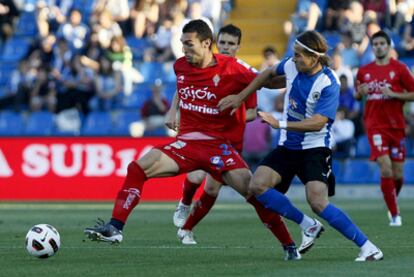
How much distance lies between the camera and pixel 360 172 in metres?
22.3

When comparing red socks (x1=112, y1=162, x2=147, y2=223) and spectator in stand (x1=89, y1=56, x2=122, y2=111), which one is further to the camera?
spectator in stand (x1=89, y1=56, x2=122, y2=111)

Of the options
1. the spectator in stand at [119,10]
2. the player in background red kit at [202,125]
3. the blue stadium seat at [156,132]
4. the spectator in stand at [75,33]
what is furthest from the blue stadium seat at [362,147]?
the player in background red kit at [202,125]

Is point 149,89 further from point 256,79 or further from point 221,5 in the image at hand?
point 256,79

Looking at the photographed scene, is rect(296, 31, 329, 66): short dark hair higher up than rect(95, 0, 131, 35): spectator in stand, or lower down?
higher up

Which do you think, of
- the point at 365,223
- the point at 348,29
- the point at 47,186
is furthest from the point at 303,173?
the point at 348,29

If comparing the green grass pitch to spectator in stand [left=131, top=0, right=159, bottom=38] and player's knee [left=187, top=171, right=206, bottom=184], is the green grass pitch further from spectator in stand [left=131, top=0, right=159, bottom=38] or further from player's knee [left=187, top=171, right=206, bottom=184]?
spectator in stand [left=131, top=0, right=159, bottom=38]

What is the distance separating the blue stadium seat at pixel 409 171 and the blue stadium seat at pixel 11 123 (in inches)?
323

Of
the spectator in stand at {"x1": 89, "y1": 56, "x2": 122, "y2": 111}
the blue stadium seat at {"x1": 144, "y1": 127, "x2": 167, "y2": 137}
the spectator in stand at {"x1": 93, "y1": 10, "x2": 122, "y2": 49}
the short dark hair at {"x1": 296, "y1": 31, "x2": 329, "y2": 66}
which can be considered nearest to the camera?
the short dark hair at {"x1": 296, "y1": 31, "x2": 329, "y2": 66}

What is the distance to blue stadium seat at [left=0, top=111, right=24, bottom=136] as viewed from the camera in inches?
996

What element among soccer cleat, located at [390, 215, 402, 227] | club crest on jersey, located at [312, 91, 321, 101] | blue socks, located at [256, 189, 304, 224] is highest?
club crest on jersey, located at [312, 91, 321, 101]

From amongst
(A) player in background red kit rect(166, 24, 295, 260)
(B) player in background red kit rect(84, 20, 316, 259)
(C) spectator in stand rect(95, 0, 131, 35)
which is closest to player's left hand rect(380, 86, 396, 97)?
(A) player in background red kit rect(166, 24, 295, 260)

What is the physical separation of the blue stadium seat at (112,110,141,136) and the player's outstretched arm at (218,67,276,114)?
14.2 m

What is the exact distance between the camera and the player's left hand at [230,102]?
10367 mm

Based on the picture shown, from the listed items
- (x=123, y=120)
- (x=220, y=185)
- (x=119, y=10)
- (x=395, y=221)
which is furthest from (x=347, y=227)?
(x=119, y=10)
